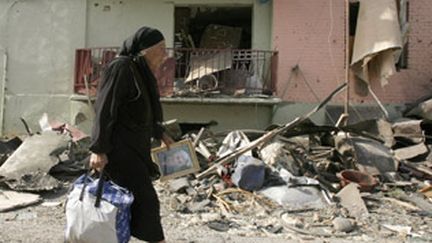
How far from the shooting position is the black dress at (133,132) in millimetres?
3492

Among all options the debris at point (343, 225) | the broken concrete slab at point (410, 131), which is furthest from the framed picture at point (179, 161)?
the broken concrete slab at point (410, 131)

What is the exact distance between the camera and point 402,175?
827 centimetres

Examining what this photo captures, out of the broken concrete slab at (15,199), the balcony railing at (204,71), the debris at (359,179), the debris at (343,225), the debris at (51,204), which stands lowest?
the debris at (51,204)

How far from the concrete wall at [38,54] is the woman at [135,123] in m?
8.47

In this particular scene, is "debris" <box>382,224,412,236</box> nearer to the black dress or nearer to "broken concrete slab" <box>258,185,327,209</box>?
"broken concrete slab" <box>258,185,327,209</box>

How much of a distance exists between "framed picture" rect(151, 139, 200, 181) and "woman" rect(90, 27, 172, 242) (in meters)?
3.48

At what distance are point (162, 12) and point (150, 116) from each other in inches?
327

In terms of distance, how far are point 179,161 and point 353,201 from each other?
2411 mm

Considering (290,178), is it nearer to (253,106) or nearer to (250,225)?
(250,225)

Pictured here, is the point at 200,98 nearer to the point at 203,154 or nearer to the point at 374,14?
the point at 203,154

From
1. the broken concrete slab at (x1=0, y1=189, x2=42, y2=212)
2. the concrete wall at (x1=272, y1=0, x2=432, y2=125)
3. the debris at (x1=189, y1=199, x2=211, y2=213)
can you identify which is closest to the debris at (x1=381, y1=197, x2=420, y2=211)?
the debris at (x1=189, y1=199, x2=211, y2=213)

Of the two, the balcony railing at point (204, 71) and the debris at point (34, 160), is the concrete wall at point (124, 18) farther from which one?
the debris at point (34, 160)

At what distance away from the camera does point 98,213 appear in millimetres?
3395

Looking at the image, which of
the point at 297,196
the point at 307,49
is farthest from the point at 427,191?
the point at 307,49
